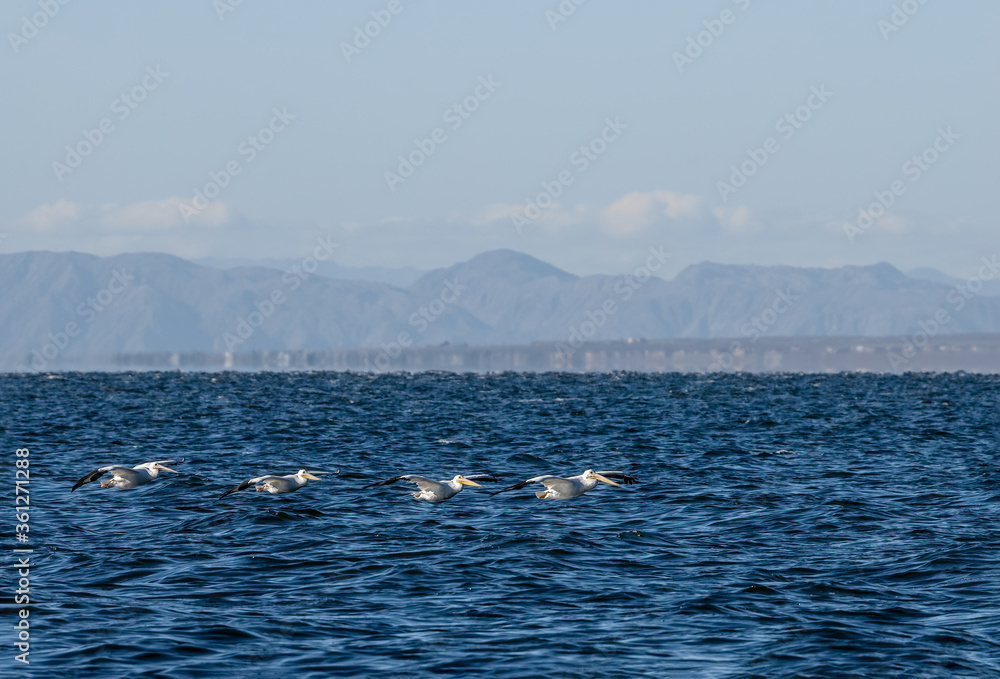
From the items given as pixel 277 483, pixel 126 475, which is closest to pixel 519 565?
pixel 277 483

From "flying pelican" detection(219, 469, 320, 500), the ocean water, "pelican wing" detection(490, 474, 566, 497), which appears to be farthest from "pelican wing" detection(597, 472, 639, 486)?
"flying pelican" detection(219, 469, 320, 500)

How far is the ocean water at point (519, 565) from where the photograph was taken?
15.9m

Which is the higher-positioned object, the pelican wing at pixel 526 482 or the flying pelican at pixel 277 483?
the pelican wing at pixel 526 482

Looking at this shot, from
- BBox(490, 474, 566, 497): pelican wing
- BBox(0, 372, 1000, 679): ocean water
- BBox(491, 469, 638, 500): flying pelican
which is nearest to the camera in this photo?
BBox(0, 372, 1000, 679): ocean water

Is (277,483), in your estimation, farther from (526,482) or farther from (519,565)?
(519,565)

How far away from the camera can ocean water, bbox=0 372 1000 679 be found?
52.2ft

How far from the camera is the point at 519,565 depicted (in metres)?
21.8

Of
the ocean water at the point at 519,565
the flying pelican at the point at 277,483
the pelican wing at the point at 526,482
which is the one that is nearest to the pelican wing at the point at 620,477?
the ocean water at the point at 519,565

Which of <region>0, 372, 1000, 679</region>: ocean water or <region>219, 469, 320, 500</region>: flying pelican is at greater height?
<region>219, 469, 320, 500</region>: flying pelican

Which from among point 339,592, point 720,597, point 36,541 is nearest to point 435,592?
point 339,592

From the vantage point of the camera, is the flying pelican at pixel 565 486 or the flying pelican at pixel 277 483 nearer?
the flying pelican at pixel 277 483

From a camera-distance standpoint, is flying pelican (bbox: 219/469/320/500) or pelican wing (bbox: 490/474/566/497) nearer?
pelican wing (bbox: 490/474/566/497)

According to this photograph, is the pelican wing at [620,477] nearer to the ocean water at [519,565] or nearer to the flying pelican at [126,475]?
the ocean water at [519,565]

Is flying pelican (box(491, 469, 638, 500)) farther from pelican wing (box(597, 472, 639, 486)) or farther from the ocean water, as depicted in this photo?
the ocean water
